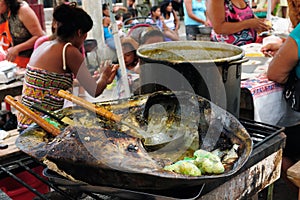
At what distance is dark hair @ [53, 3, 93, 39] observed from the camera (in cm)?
316

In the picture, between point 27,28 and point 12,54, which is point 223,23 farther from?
point 12,54

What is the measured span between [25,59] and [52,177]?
3344mm

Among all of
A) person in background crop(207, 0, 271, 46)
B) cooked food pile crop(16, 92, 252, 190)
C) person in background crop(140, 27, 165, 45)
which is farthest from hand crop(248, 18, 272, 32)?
cooked food pile crop(16, 92, 252, 190)

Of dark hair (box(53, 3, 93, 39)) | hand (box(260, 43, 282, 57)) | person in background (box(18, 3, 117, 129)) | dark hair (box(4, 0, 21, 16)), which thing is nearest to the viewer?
person in background (box(18, 3, 117, 129))

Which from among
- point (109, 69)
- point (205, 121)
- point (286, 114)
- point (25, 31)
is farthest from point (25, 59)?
point (205, 121)

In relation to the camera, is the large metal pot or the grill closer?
the grill

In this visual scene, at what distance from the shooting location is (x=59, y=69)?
121 inches

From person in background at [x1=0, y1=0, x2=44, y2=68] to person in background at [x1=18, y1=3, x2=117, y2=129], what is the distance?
1.39 meters

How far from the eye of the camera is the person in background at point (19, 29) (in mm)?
4434

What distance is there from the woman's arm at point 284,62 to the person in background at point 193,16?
442cm

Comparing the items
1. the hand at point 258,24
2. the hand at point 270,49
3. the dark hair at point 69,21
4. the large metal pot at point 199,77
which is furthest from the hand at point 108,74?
the hand at point 258,24

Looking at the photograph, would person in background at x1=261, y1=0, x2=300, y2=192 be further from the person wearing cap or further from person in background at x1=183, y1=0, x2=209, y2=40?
person in background at x1=183, y1=0, x2=209, y2=40

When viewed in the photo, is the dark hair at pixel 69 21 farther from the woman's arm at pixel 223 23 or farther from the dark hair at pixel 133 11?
the dark hair at pixel 133 11

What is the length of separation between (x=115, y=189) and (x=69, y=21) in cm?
206
